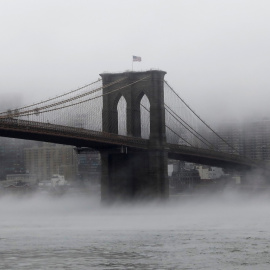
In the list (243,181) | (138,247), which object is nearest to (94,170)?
(243,181)

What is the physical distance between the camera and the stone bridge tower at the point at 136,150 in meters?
71.4

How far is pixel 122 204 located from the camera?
73.1 metres

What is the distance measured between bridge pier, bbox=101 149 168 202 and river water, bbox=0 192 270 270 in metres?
8.19

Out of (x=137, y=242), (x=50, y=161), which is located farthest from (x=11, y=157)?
(x=137, y=242)

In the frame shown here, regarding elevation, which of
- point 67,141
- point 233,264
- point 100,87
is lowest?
point 233,264

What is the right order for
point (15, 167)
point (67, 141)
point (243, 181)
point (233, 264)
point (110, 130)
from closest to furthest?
point (233, 264) < point (67, 141) < point (110, 130) < point (243, 181) < point (15, 167)

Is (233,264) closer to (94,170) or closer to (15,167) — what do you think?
(94,170)

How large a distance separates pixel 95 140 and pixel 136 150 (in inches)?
329

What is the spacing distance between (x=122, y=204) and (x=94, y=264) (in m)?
38.0

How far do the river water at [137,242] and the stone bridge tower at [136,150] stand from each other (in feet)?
27.7

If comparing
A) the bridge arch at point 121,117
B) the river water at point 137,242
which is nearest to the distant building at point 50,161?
the bridge arch at point 121,117

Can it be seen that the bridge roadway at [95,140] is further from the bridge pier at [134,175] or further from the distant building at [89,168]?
the distant building at [89,168]

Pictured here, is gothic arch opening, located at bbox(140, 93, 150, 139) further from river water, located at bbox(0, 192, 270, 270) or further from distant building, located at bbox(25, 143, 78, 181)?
Result: distant building, located at bbox(25, 143, 78, 181)

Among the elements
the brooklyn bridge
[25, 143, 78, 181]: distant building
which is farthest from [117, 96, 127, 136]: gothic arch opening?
[25, 143, 78, 181]: distant building
